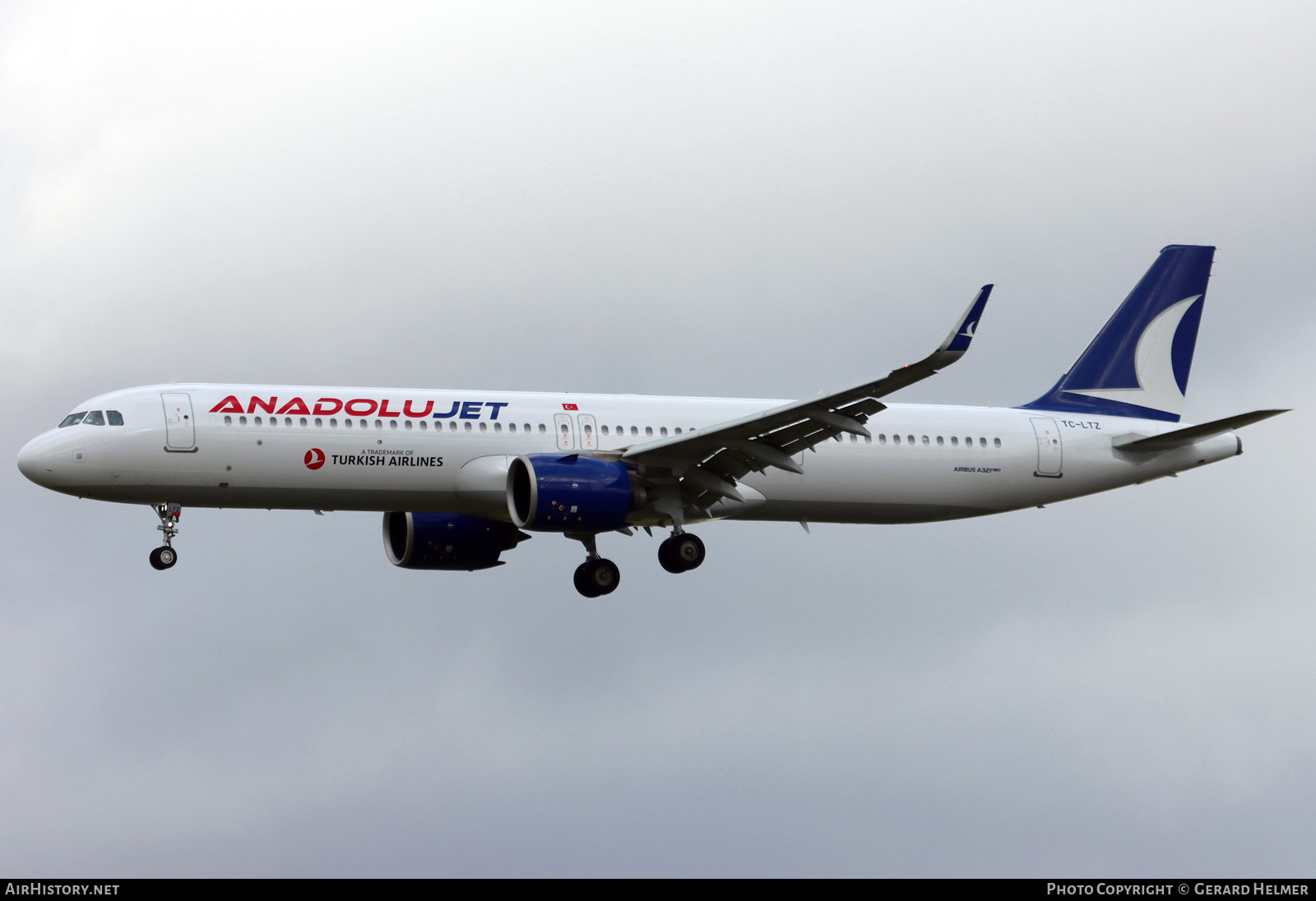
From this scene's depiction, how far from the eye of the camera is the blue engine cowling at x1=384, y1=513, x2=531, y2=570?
45.3 m

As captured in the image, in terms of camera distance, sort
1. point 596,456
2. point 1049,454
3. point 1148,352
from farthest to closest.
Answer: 1. point 1148,352
2. point 1049,454
3. point 596,456

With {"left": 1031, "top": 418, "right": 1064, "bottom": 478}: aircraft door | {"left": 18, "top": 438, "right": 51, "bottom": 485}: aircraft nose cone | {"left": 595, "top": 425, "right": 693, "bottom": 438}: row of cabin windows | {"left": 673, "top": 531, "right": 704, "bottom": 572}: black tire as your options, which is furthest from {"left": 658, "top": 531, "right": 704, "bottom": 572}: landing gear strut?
{"left": 18, "top": 438, "right": 51, "bottom": 485}: aircraft nose cone

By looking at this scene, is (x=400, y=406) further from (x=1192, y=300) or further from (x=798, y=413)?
(x=1192, y=300)

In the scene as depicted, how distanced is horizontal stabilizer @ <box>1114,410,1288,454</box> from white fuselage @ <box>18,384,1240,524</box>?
0.23 m

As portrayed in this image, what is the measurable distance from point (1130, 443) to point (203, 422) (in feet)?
76.9

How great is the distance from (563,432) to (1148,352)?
17.5 metres

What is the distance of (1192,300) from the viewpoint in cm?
4950

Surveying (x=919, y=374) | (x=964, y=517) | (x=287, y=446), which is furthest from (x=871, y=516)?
(x=287, y=446)

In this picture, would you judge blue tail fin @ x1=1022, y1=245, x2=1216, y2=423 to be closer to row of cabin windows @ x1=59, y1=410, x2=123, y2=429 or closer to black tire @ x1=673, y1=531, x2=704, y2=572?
black tire @ x1=673, y1=531, x2=704, y2=572

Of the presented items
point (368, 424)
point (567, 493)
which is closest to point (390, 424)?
point (368, 424)

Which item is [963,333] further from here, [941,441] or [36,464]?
[36,464]

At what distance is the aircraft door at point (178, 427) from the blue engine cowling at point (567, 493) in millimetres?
7060

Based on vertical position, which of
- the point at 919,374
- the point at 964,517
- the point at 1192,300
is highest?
the point at 1192,300

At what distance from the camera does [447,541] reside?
149ft
